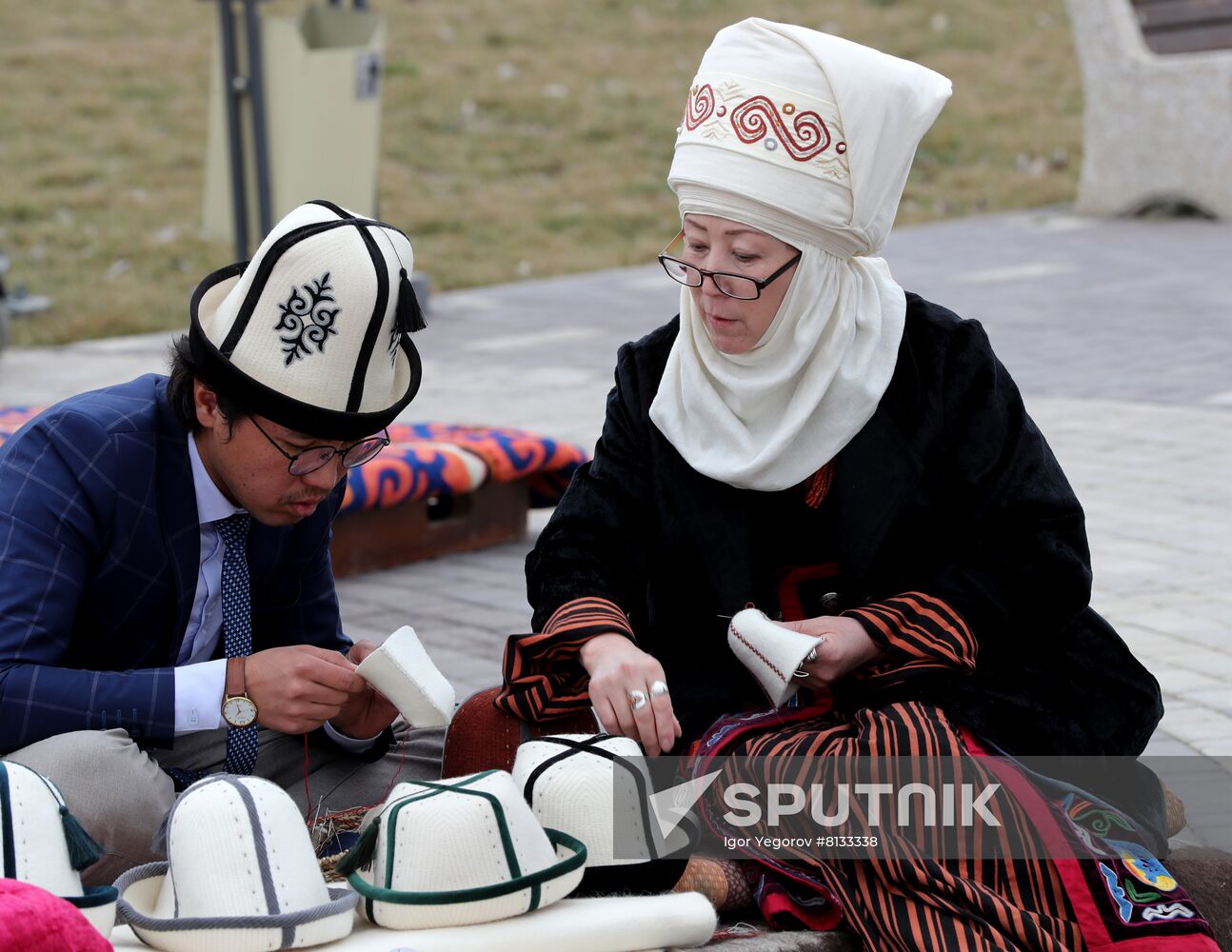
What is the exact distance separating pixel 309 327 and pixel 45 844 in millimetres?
775

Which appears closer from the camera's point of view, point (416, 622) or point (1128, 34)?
point (416, 622)

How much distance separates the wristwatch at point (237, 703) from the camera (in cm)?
248

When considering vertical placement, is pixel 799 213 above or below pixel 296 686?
above

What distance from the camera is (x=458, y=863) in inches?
86.3

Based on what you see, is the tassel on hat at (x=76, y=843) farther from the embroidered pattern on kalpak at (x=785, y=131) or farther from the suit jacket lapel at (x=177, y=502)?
the embroidered pattern on kalpak at (x=785, y=131)

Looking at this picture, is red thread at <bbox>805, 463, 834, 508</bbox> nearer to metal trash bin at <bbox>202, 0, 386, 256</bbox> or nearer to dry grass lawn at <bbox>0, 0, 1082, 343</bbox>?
metal trash bin at <bbox>202, 0, 386, 256</bbox>

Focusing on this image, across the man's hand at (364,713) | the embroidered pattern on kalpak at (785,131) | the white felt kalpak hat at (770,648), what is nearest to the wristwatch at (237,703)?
the man's hand at (364,713)

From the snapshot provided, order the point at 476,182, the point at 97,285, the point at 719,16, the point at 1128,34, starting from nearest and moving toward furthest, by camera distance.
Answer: the point at 97,285, the point at 1128,34, the point at 476,182, the point at 719,16

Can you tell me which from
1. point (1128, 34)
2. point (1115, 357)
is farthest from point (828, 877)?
point (1128, 34)

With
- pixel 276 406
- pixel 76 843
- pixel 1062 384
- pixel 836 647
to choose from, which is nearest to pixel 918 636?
pixel 836 647

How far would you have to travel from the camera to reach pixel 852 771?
2.50m

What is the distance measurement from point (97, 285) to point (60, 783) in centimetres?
850

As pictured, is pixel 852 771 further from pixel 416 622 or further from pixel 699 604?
pixel 416 622

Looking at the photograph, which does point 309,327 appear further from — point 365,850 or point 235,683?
point 365,850
